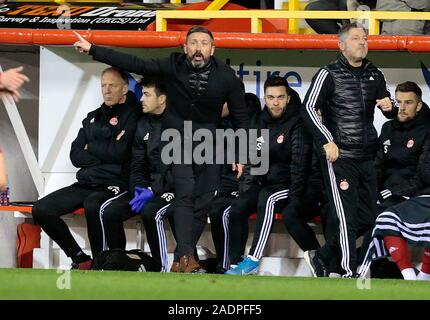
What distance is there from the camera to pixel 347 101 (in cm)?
1062

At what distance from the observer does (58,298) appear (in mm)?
9398

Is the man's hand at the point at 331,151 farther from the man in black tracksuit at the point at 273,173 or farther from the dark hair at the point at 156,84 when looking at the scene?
the dark hair at the point at 156,84

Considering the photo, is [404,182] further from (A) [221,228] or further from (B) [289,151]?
(A) [221,228]

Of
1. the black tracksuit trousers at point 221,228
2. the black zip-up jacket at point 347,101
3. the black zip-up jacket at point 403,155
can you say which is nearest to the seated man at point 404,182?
the black zip-up jacket at point 403,155

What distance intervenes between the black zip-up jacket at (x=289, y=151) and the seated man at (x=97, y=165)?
122cm

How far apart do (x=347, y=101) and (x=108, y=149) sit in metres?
2.30

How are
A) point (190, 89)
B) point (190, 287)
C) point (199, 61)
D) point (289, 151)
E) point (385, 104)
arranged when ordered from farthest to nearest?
point (289, 151)
point (190, 89)
point (199, 61)
point (385, 104)
point (190, 287)

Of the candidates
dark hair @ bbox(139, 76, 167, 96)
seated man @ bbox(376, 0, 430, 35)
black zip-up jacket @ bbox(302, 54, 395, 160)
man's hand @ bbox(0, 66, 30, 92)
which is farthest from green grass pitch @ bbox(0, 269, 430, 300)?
seated man @ bbox(376, 0, 430, 35)

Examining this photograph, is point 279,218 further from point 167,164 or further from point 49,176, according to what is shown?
point 49,176

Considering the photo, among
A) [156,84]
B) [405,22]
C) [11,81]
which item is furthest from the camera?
[405,22]

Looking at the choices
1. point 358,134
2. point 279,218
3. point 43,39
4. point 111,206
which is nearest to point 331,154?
point 358,134

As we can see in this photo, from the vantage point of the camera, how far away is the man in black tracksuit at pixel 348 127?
10.5 meters

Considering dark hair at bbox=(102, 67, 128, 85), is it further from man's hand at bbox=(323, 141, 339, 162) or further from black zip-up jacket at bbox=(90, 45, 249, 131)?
man's hand at bbox=(323, 141, 339, 162)

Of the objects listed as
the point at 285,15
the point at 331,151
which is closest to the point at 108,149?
the point at 285,15
